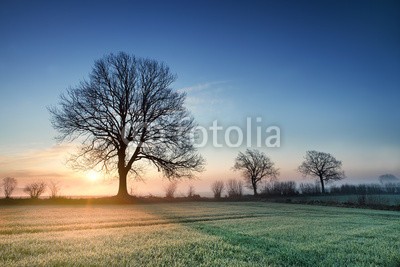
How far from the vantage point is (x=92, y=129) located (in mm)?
29188

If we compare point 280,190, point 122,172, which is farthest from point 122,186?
point 280,190

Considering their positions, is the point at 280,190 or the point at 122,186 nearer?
the point at 122,186

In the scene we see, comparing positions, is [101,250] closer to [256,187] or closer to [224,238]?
[224,238]

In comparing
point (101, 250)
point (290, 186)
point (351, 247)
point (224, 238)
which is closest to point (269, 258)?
point (224, 238)

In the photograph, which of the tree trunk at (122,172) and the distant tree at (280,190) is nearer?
the tree trunk at (122,172)

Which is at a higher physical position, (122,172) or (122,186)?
(122,172)

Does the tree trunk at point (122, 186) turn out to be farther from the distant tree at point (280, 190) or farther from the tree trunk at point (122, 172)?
the distant tree at point (280, 190)

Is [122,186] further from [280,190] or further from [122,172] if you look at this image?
[280,190]

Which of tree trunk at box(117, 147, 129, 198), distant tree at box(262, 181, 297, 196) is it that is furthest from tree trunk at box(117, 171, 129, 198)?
distant tree at box(262, 181, 297, 196)

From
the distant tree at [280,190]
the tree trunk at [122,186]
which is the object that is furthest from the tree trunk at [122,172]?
the distant tree at [280,190]

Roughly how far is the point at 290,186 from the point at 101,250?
196 ft

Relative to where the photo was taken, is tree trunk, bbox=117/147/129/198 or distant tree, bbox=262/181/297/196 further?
distant tree, bbox=262/181/297/196

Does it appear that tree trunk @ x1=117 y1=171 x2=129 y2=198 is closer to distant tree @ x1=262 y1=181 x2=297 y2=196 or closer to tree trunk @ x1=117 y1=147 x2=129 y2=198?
tree trunk @ x1=117 y1=147 x2=129 y2=198

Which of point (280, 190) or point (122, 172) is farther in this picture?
point (280, 190)
